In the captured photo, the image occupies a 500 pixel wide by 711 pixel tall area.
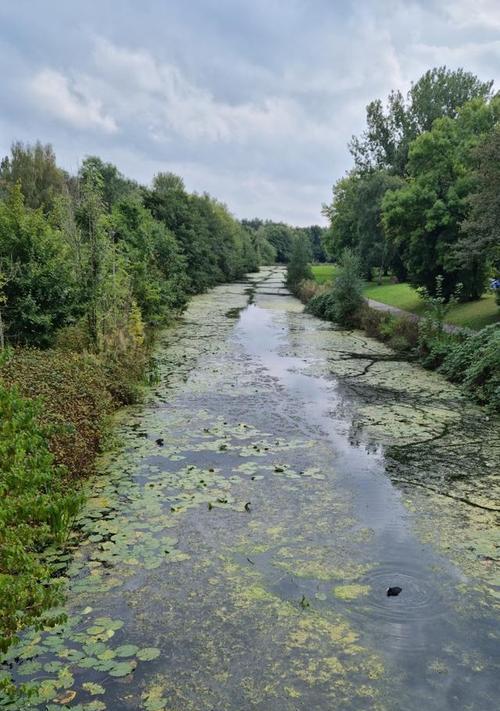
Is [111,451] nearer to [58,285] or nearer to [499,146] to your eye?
[58,285]

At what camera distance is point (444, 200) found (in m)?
19.1

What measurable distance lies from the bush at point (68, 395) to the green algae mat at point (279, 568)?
37 cm

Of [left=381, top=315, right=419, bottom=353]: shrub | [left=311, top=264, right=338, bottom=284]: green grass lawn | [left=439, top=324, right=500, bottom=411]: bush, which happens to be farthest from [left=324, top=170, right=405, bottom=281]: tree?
[left=439, top=324, right=500, bottom=411]: bush

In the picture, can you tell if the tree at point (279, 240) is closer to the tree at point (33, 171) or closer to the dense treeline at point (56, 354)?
the tree at point (33, 171)

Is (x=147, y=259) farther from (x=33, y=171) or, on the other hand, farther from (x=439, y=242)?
(x=33, y=171)

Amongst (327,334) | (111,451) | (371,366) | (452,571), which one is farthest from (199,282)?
(452,571)

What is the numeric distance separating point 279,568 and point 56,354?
595 cm

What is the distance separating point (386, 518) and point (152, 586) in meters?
2.52

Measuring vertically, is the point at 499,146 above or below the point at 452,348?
above

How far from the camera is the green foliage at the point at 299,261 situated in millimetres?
35906

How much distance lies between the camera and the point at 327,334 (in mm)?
18484

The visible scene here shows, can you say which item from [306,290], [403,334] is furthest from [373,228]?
[403,334]

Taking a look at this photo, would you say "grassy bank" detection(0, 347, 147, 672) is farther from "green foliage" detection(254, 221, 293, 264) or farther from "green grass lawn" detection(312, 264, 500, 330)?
"green foliage" detection(254, 221, 293, 264)

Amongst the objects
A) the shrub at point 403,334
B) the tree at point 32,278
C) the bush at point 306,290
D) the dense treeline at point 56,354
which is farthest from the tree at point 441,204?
the tree at point 32,278
